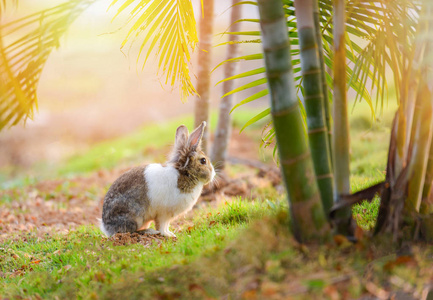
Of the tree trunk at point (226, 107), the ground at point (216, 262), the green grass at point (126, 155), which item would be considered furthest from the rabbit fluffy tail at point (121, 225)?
the green grass at point (126, 155)

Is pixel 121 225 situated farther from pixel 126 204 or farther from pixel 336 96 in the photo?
pixel 336 96

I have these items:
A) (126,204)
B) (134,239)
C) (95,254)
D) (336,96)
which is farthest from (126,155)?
(336,96)

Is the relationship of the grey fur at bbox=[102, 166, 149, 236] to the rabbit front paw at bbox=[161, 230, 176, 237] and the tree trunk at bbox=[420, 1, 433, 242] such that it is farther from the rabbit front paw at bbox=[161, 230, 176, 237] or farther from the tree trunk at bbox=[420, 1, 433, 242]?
the tree trunk at bbox=[420, 1, 433, 242]

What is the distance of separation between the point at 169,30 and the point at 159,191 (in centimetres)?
154

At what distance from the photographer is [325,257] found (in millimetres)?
2777

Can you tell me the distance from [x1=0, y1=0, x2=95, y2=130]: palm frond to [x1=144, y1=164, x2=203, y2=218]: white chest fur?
4.68ft

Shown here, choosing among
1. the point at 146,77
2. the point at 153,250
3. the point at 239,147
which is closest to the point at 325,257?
the point at 153,250

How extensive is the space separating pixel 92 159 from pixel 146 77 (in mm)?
9552

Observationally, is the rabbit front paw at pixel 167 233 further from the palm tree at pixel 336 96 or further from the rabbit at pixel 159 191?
the palm tree at pixel 336 96

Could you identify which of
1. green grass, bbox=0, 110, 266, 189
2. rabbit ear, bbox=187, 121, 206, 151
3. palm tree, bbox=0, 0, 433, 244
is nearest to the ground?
palm tree, bbox=0, 0, 433, 244

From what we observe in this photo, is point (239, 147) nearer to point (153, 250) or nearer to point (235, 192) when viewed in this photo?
point (235, 192)

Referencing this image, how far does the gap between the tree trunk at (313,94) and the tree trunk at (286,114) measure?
0.21 m

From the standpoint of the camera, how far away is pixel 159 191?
168 inches

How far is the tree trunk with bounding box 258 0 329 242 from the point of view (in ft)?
9.01
